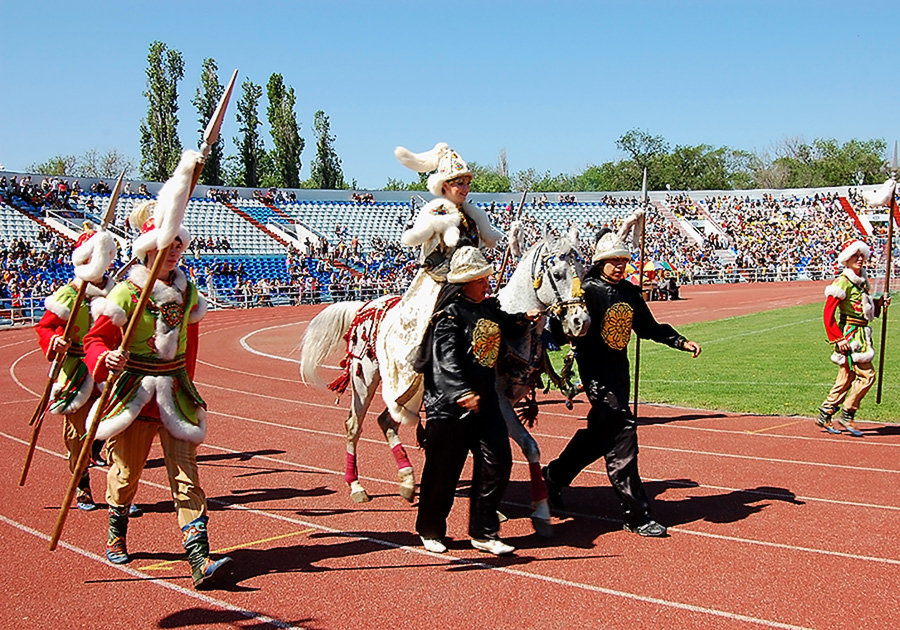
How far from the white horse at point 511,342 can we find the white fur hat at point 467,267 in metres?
0.80

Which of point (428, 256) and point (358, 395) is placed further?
point (358, 395)

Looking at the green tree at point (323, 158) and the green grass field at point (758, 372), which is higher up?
the green tree at point (323, 158)

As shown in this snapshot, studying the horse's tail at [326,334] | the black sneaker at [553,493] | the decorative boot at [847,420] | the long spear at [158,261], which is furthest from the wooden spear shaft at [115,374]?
the decorative boot at [847,420]

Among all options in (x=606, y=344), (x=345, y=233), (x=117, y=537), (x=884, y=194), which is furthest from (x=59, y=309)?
(x=345, y=233)

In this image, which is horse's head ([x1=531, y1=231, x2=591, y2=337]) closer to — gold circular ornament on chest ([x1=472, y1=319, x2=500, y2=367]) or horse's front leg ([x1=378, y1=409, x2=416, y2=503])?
gold circular ornament on chest ([x1=472, y1=319, x2=500, y2=367])

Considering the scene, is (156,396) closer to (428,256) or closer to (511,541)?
(428,256)

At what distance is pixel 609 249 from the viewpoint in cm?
646

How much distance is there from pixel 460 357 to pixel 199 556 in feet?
6.63

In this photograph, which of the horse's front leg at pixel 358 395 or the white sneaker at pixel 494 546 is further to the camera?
the horse's front leg at pixel 358 395

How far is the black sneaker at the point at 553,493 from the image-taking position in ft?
22.5

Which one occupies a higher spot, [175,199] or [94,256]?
[175,199]

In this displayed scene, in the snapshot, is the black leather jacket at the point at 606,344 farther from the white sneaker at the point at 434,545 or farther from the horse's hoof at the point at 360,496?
the horse's hoof at the point at 360,496

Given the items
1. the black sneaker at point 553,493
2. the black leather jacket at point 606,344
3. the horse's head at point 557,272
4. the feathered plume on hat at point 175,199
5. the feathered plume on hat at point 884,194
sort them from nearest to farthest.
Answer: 1. the feathered plume on hat at point 175,199
2. the black leather jacket at point 606,344
3. the horse's head at point 557,272
4. the black sneaker at point 553,493
5. the feathered plume on hat at point 884,194

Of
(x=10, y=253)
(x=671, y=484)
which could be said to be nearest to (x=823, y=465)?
(x=671, y=484)
